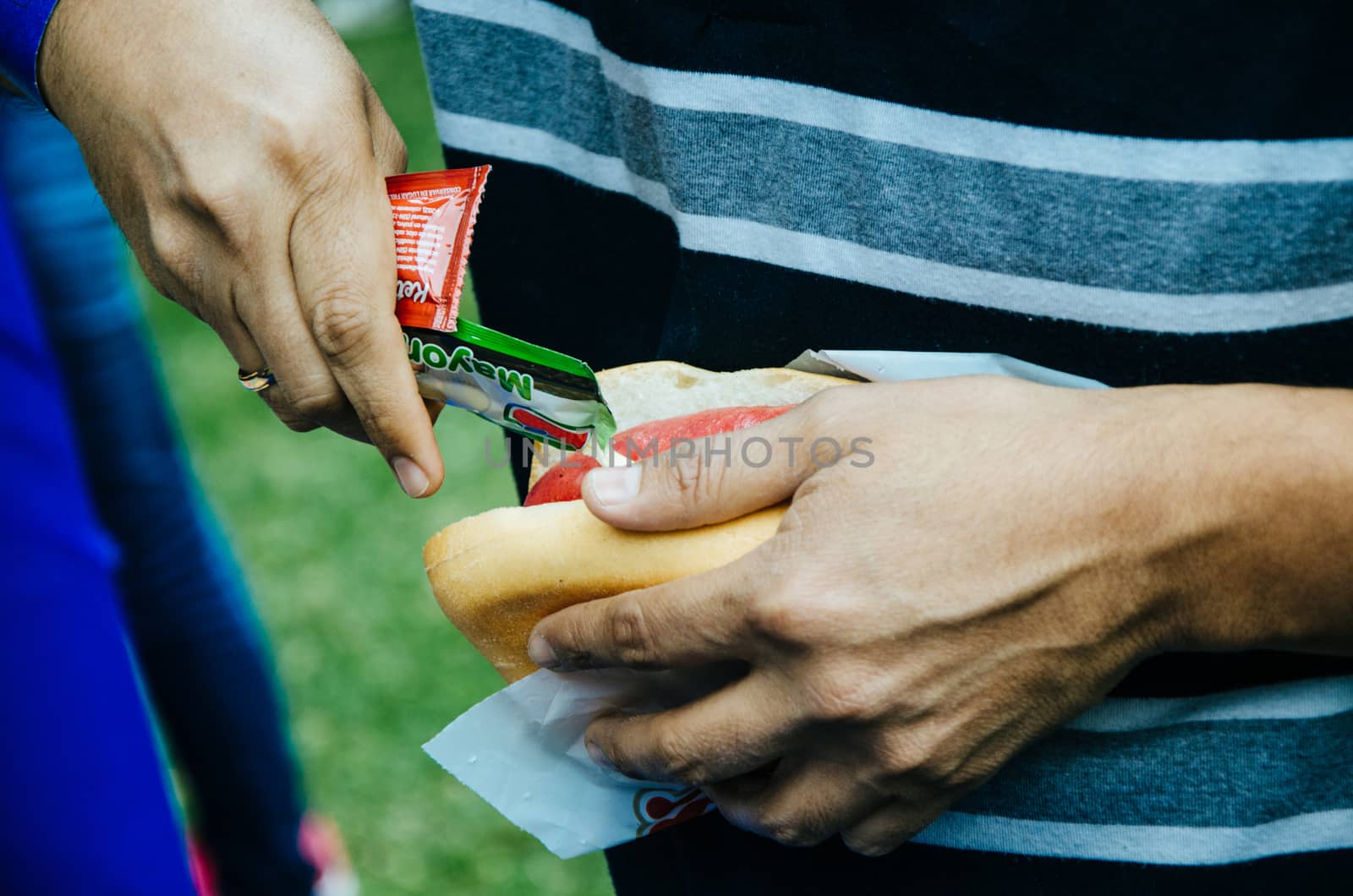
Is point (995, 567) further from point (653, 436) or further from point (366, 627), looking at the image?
point (366, 627)

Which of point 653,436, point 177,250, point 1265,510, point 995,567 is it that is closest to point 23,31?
point 177,250

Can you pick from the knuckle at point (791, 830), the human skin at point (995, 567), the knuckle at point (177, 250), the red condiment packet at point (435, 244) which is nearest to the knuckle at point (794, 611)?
the human skin at point (995, 567)

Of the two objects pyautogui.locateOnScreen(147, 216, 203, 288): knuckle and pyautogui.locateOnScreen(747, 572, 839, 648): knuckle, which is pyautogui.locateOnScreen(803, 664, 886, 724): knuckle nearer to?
pyautogui.locateOnScreen(747, 572, 839, 648): knuckle

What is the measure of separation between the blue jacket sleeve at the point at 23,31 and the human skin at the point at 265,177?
0.06ft

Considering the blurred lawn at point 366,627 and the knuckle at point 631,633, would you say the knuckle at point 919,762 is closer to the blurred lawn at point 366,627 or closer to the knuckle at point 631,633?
the knuckle at point 631,633

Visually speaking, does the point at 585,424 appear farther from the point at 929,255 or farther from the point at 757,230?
the point at 929,255

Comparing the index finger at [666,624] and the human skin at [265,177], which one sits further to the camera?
the human skin at [265,177]

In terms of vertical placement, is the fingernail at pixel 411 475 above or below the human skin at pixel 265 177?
below

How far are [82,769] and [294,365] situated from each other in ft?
3.86

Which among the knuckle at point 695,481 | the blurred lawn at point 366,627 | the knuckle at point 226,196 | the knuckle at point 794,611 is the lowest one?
the blurred lawn at point 366,627

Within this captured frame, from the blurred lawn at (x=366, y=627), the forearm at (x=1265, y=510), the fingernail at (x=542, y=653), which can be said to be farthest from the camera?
the blurred lawn at (x=366, y=627)

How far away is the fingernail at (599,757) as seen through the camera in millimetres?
1221

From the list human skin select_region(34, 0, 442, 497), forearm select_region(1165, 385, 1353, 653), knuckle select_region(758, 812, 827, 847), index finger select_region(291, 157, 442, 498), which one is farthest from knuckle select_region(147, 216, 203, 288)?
forearm select_region(1165, 385, 1353, 653)

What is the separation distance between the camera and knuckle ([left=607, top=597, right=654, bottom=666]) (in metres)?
1.06
